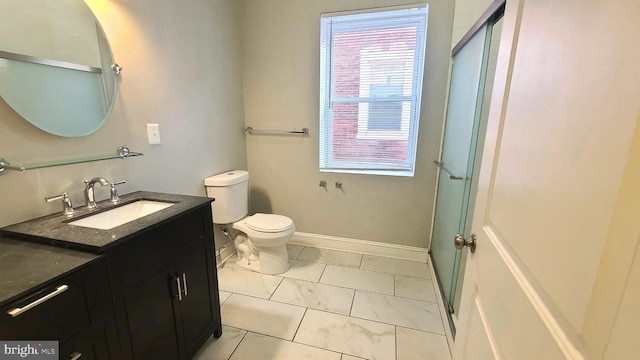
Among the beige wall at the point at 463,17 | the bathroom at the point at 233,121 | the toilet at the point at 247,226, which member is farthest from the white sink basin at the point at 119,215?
the beige wall at the point at 463,17

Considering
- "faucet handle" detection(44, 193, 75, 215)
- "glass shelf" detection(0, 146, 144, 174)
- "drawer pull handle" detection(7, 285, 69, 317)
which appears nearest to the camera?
"drawer pull handle" detection(7, 285, 69, 317)

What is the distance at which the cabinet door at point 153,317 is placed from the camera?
3.44ft

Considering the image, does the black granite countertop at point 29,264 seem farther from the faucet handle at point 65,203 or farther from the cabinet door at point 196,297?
the cabinet door at point 196,297

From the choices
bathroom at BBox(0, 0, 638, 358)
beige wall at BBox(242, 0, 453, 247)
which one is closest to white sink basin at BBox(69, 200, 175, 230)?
bathroom at BBox(0, 0, 638, 358)

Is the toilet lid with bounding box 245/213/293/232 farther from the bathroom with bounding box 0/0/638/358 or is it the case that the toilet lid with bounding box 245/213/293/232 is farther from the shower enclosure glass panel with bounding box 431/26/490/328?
the shower enclosure glass panel with bounding box 431/26/490/328

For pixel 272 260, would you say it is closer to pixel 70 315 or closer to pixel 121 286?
pixel 121 286

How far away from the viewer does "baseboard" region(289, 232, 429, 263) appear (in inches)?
99.2

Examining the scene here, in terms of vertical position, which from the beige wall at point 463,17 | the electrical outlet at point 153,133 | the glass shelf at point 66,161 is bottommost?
the glass shelf at point 66,161

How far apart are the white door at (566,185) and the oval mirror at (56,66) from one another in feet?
5.64

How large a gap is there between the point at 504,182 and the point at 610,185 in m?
0.35

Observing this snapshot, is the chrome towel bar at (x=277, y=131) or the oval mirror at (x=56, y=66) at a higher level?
the oval mirror at (x=56, y=66)

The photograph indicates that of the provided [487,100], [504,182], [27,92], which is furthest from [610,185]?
[27,92]

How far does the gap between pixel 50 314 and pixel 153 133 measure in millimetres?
1161

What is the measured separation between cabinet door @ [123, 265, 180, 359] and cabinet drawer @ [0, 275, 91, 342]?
6.9 inches
